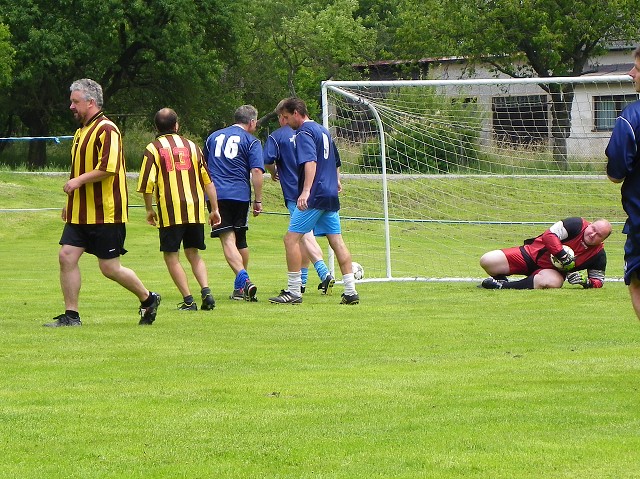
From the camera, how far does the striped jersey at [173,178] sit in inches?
421

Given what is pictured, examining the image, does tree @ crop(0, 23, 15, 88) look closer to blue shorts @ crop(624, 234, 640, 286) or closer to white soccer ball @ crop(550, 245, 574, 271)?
white soccer ball @ crop(550, 245, 574, 271)

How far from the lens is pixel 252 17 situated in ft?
178

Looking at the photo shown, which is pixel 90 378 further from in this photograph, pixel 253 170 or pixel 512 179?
pixel 512 179

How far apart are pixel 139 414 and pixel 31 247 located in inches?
666

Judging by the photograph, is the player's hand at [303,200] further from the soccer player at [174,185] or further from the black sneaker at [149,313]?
the black sneaker at [149,313]

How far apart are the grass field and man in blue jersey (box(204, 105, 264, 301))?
1203mm

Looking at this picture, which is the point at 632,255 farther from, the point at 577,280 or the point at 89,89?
the point at 577,280

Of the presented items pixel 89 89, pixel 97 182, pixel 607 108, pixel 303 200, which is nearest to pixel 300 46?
pixel 607 108

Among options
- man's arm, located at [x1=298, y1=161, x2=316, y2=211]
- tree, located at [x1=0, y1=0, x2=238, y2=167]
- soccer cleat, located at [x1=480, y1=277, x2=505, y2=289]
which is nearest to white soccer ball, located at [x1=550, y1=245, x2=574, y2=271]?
soccer cleat, located at [x1=480, y1=277, x2=505, y2=289]

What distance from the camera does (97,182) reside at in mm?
9375

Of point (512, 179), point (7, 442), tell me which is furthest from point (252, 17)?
point (7, 442)

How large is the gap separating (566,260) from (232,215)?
359 cm

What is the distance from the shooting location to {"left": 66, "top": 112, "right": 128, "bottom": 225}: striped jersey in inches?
367

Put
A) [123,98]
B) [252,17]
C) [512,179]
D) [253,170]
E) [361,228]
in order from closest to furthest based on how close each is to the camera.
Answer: [253,170]
[512,179]
[361,228]
[123,98]
[252,17]
